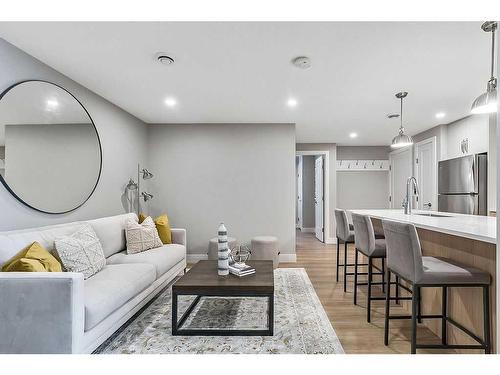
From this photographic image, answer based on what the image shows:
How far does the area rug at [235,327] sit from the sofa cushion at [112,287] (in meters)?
0.29

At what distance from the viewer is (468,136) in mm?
4312

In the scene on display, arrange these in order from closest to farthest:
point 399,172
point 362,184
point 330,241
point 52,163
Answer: point 52,163 → point 330,241 → point 399,172 → point 362,184

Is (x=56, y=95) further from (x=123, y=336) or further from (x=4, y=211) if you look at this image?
(x=123, y=336)

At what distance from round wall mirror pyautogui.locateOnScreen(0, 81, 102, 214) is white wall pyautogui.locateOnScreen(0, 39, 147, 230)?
0.26ft

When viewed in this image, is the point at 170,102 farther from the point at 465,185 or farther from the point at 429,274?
the point at 465,185

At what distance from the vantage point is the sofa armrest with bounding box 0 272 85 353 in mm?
1580

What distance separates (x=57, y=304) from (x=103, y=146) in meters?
2.21

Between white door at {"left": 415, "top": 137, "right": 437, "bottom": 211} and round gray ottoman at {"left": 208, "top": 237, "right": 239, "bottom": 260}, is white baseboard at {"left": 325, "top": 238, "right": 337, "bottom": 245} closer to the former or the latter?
white door at {"left": 415, "top": 137, "right": 437, "bottom": 211}

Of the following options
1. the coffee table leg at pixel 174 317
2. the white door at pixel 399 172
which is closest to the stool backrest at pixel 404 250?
the coffee table leg at pixel 174 317

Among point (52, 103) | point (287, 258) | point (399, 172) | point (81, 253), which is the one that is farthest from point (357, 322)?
point (399, 172)

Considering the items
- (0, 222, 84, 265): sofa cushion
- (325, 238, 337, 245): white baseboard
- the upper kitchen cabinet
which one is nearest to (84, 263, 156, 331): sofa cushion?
(0, 222, 84, 265): sofa cushion

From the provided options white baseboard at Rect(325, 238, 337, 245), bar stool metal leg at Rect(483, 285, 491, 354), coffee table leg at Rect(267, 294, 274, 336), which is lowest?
white baseboard at Rect(325, 238, 337, 245)

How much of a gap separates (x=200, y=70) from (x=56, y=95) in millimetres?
1364
